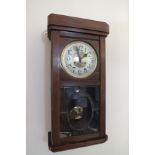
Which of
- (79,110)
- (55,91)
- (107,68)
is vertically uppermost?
(107,68)

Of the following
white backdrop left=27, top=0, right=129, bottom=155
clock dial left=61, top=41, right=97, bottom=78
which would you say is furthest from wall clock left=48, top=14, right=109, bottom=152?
white backdrop left=27, top=0, right=129, bottom=155

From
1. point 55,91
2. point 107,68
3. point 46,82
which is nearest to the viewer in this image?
point 55,91

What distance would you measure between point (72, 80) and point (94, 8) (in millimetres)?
550

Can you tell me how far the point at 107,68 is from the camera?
1.11 meters

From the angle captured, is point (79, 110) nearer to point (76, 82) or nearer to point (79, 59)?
point (76, 82)

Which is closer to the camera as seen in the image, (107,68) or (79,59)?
(79,59)

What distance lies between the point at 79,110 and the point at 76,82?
0.52 feet

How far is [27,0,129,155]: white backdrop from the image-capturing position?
898mm

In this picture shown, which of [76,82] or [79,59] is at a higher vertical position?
[79,59]

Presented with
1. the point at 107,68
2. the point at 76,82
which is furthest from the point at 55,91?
the point at 107,68

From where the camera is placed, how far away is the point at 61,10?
97cm
